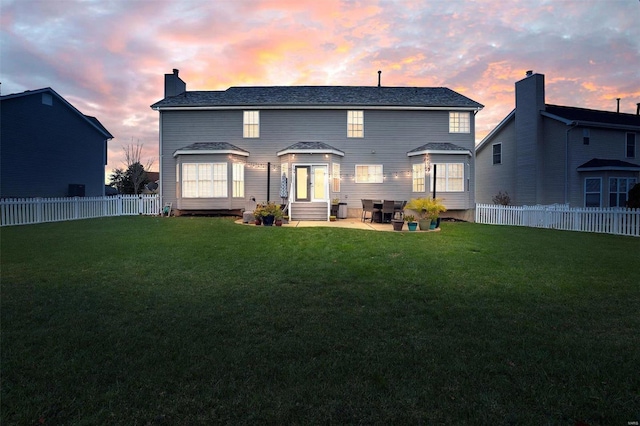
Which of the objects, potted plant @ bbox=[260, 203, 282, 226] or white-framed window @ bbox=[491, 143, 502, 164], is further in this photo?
white-framed window @ bbox=[491, 143, 502, 164]

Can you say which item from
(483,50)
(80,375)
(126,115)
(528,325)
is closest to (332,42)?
(483,50)

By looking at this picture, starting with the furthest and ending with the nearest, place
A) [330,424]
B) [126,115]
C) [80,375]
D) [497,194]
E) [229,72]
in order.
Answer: [126,115] → [497,194] → [229,72] → [80,375] → [330,424]

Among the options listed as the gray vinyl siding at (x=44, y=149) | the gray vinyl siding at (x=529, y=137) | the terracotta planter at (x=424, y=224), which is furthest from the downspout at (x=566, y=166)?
the gray vinyl siding at (x=44, y=149)

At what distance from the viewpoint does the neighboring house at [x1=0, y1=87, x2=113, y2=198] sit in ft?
67.0

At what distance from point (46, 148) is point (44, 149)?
0.17 meters

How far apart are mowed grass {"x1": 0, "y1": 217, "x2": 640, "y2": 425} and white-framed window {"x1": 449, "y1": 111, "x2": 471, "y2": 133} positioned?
1292 centimetres

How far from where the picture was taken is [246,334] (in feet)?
13.1

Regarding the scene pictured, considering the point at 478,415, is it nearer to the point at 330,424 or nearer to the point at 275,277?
the point at 330,424

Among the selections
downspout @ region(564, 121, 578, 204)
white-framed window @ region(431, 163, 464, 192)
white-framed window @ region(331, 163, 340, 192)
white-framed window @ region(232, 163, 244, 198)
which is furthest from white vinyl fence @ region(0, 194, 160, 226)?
downspout @ region(564, 121, 578, 204)

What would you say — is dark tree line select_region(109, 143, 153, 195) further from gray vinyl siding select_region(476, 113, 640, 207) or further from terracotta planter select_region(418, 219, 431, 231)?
gray vinyl siding select_region(476, 113, 640, 207)

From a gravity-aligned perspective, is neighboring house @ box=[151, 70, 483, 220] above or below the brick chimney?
below

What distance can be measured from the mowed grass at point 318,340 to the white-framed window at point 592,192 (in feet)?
47.1

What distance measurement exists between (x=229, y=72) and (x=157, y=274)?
59.0 ft

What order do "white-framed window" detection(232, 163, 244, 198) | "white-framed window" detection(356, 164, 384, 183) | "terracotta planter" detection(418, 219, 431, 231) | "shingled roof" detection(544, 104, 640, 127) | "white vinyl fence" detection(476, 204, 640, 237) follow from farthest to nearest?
"shingled roof" detection(544, 104, 640, 127) → "white-framed window" detection(356, 164, 384, 183) → "white-framed window" detection(232, 163, 244, 198) → "terracotta planter" detection(418, 219, 431, 231) → "white vinyl fence" detection(476, 204, 640, 237)
